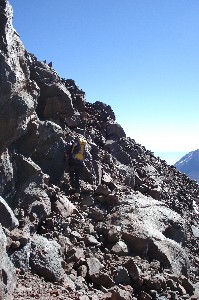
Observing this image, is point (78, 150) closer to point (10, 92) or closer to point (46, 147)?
point (46, 147)

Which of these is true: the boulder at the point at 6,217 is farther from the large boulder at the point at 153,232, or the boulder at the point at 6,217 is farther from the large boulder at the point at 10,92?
the large boulder at the point at 153,232

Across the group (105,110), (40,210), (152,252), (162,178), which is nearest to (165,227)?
(152,252)

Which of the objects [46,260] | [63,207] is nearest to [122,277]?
[46,260]

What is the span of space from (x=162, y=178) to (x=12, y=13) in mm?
18276

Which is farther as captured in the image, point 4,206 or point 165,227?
point 165,227

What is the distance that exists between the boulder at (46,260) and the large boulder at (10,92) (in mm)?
4144

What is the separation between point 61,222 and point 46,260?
127 inches

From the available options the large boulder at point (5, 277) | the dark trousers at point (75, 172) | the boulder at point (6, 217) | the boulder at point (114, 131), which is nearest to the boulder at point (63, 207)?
the dark trousers at point (75, 172)

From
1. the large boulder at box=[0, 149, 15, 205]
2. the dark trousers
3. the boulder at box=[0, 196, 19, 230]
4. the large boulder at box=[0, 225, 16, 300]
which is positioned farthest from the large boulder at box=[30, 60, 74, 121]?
the large boulder at box=[0, 225, 16, 300]

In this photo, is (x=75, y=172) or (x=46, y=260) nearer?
(x=46, y=260)

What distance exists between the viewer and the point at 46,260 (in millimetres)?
9906

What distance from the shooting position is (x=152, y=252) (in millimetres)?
14070

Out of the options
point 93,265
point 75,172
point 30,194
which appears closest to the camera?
point 93,265

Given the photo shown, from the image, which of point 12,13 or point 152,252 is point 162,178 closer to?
point 152,252
